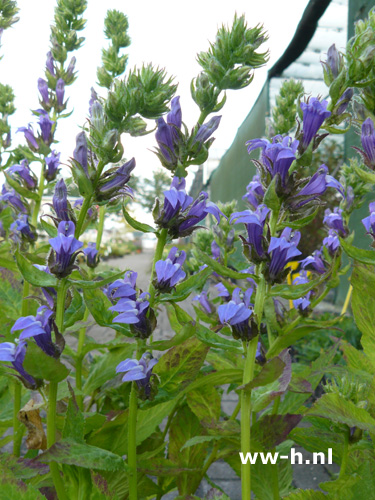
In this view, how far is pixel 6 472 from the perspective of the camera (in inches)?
35.9

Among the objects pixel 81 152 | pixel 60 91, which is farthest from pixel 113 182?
pixel 60 91

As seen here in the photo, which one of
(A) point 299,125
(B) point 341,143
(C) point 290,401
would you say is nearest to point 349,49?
(A) point 299,125

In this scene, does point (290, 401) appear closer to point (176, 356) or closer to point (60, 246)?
point (176, 356)

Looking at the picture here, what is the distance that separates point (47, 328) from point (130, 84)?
0.55 metres

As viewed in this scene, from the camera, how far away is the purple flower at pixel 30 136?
192 centimetres

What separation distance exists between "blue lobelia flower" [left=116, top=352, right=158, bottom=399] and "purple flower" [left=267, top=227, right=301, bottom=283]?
345 millimetres

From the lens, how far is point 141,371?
1023mm

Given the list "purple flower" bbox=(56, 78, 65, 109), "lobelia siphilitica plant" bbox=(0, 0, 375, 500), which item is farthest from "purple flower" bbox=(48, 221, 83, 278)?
"purple flower" bbox=(56, 78, 65, 109)

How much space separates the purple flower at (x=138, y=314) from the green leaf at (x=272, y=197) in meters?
0.35

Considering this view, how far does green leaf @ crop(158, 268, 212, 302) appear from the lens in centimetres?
108

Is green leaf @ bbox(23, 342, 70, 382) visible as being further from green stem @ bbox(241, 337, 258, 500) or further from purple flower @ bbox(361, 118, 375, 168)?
purple flower @ bbox(361, 118, 375, 168)

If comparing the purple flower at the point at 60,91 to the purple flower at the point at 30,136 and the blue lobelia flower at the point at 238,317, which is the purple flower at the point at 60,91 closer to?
the purple flower at the point at 30,136

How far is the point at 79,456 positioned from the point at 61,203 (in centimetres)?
56

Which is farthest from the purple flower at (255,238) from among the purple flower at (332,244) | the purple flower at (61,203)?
the purple flower at (332,244)
